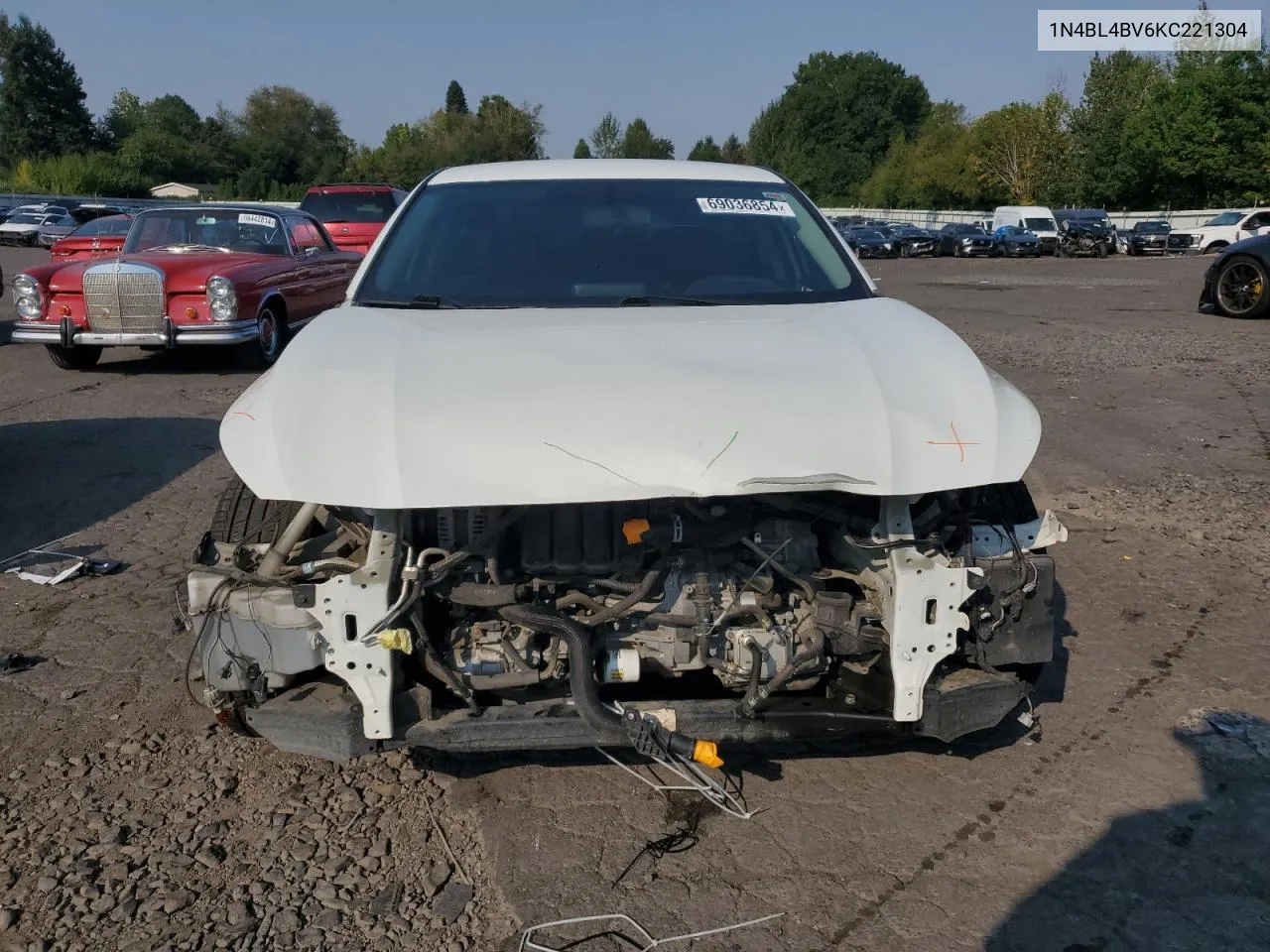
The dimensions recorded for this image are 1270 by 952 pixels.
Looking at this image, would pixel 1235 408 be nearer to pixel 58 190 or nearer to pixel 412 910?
pixel 412 910

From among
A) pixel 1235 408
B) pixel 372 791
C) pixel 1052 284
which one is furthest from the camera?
pixel 1052 284

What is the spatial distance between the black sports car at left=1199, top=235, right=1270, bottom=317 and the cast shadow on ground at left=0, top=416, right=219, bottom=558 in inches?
503

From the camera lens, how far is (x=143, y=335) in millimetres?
9297

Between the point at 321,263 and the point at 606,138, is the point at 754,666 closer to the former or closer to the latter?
the point at 321,263

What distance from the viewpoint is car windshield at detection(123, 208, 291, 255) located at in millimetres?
10219

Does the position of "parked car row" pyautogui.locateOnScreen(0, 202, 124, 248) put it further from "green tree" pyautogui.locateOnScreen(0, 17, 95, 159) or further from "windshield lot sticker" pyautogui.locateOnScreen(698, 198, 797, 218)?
"green tree" pyautogui.locateOnScreen(0, 17, 95, 159)

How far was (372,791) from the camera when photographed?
3.00 m

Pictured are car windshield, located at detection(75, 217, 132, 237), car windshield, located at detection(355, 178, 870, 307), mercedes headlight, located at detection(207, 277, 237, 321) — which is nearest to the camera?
car windshield, located at detection(355, 178, 870, 307)

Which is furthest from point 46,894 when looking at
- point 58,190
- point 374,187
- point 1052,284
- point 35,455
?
point 58,190

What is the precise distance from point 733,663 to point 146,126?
103024mm

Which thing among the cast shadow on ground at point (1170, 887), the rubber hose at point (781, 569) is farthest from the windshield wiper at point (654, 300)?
the cast shadow on ground at point (1170, 887)

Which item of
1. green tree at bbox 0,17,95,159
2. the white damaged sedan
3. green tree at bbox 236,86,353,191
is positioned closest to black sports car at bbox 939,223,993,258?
the white damaged sedan

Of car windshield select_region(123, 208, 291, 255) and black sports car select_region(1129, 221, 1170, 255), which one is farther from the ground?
black sports car select_region(1129, 221, 1170, 255)

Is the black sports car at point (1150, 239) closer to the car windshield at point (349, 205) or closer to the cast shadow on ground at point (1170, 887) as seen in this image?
the car windshield at point (349, 205)
